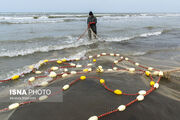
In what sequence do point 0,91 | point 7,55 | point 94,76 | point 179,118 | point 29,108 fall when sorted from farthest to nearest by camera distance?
point 7,55
point 94,76
point 0,91
point 29,108
point 179,118

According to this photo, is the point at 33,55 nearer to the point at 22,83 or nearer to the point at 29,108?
the point at 22,83

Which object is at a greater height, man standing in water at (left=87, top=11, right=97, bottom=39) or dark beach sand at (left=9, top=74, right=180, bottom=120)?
man standing in water at (left=87, top=11, right=97, bottom=39)

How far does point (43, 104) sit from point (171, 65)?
404cm

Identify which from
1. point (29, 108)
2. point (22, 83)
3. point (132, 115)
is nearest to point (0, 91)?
point (22, 83)

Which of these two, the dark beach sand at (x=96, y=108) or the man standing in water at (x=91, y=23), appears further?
the man standing in water at (x=91, y=23)

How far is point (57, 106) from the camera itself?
7.28ft

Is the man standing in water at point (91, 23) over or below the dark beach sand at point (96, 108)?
over

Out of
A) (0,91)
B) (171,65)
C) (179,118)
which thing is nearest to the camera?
(179,118)

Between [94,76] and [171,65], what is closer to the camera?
[94,76]

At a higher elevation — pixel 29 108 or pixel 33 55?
pixel 33 55

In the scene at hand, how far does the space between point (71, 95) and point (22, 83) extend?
1443 millimetres

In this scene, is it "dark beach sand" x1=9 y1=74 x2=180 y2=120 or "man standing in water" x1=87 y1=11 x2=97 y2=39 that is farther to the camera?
"man standing in water" x1=87 y1=11 x2=97 y2=39

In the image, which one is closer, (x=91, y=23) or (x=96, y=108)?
(x=96, y=108)

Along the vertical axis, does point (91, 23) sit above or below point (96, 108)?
above
